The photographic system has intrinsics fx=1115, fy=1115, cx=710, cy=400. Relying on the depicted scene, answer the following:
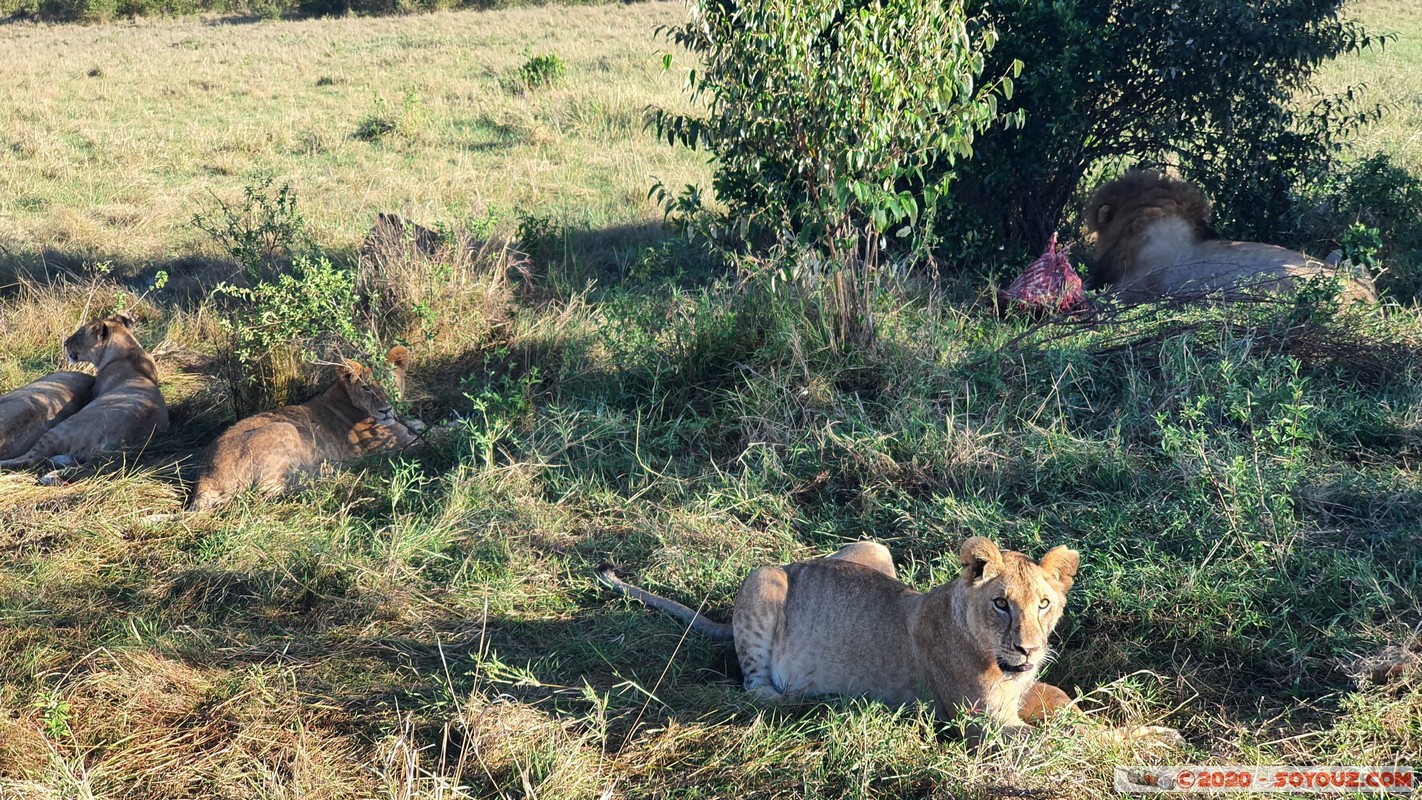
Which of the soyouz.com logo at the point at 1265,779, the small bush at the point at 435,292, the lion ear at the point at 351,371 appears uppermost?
the small bush at the point at 435,292

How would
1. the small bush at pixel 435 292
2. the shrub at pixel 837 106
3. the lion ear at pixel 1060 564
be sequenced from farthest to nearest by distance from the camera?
1. the small bush at pixel 435 292
2. the shrub at pixel 837 106
3. the lion ear at pixel 1060 564

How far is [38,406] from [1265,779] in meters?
6.92

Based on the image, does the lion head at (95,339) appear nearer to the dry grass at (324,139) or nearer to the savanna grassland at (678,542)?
the savanna grassland at (678,542)

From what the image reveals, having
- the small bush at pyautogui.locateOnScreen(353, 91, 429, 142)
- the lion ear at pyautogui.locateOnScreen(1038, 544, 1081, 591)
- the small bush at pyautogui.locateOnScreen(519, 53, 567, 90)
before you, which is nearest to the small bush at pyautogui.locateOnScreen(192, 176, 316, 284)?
the small bush at pyautogui.locateOnScreen(353, 91, 429, 142)

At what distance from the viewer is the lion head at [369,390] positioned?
21.4 ft

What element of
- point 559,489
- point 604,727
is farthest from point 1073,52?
point 604,727

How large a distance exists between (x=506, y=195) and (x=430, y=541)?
687 cm

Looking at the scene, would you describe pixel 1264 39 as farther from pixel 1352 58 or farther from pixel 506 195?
pixel 1352 58

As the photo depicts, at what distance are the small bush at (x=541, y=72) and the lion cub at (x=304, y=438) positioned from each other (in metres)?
10.6

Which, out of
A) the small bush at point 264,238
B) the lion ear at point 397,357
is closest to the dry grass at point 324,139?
the small bush at point 264,238

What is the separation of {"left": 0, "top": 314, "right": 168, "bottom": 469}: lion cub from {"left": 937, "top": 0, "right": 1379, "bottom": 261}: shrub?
5.70 metres

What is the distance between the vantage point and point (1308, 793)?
11.3 ft

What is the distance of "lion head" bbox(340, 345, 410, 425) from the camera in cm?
651

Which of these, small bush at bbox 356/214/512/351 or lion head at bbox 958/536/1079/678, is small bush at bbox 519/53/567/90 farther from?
lion head at bbox 958/536/1079/678
